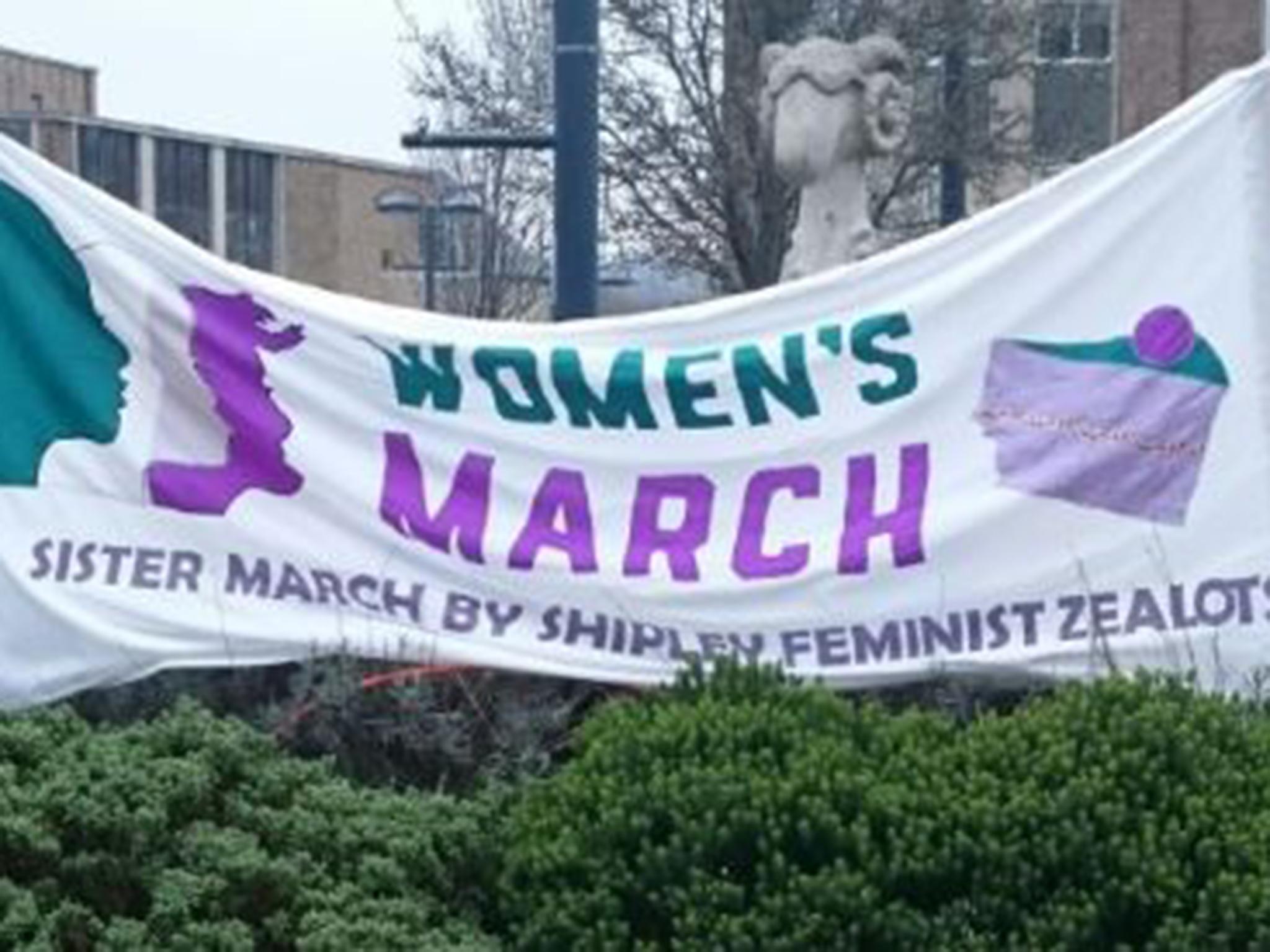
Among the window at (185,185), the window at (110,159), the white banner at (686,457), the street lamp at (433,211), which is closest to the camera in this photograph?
the white banner at (686,457)

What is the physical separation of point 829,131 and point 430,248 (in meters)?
24.1

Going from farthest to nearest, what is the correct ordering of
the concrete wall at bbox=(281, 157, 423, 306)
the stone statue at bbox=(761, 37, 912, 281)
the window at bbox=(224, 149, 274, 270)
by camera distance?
the concrete wall at bbox=(281, 157, 423, 306)
the window at bbox=(224, 149, 274, 270)
the stone statue at bbox=(761, 37, 912, 281)

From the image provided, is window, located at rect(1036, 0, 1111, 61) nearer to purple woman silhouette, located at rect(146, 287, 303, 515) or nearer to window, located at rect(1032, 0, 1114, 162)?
window, located at rect(1032, 0, 1114, 162)

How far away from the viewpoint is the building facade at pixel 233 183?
71188 millimetres

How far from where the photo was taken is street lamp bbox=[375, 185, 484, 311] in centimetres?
3534

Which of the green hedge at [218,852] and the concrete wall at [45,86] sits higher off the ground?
the concrete wall at [45,86]

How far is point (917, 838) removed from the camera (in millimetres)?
A: 4762

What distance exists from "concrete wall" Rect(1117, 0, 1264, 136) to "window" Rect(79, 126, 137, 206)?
106 ft

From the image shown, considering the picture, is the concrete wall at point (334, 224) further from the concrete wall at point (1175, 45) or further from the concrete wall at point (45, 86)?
the concrete wall at point (1175, 45)

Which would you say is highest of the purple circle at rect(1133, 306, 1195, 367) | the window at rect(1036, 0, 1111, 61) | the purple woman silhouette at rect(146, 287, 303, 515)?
the window at rect(1036, 0, 1111, 61)

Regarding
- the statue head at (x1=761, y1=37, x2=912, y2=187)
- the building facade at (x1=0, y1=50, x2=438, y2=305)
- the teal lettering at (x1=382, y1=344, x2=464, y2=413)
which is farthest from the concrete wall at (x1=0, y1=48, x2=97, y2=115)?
the teal lettering at (x1=382, y1=344, x2=464, y2=413)

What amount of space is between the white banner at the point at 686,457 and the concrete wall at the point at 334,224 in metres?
73.5

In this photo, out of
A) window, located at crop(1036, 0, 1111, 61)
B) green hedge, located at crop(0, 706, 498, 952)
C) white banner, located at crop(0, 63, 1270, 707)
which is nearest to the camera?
green hedge, located at crop(0, 706, 498, 952)

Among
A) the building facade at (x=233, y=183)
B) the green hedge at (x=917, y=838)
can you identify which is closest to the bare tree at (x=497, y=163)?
the green hedge at (x=917, y=838)
